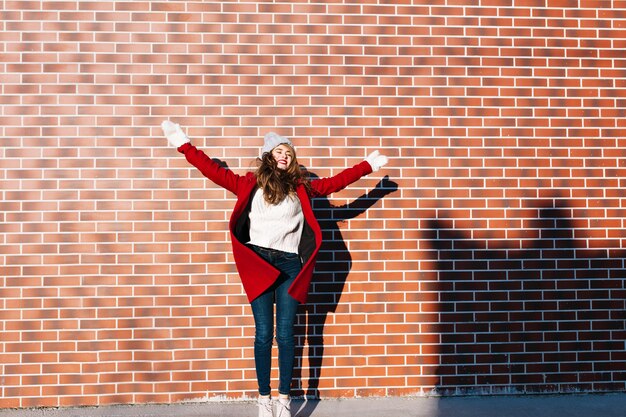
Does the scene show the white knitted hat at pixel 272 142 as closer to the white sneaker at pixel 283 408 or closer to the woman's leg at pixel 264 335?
the woman's leg at pixel 264 335

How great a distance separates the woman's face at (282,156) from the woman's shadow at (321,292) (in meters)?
0.57

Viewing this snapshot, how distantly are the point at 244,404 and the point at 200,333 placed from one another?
1.96 ft

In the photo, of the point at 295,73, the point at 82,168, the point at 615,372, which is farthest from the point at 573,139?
the point at 82,168

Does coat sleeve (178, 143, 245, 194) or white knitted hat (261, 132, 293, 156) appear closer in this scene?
coat sleeve (178, 143, 245, 194)

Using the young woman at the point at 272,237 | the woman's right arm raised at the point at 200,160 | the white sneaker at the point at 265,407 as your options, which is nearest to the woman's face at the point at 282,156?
the young woman at the point at 272,237

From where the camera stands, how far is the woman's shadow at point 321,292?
4.28 m

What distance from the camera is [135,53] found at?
4238 mm

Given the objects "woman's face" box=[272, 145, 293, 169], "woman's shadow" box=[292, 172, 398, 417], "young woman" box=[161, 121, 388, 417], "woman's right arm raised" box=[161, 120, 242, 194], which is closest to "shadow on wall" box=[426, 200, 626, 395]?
"woman's shadow" box=[292, 172, 398, 417]

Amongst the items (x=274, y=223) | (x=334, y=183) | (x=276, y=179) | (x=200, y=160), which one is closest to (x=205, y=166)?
(x=200, y=160)

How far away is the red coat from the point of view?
355 cm

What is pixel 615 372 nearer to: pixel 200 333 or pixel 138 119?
pixel 200 333

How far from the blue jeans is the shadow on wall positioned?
1280 mm

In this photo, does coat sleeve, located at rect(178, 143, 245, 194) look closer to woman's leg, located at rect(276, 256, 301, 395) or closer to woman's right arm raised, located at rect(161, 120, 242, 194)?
woman's right arm raised, located at rect(161, 120, 242, 194)

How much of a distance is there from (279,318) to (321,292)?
2.22 ft
